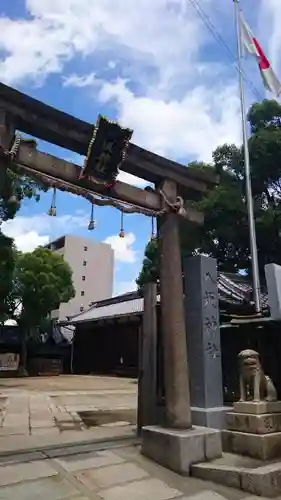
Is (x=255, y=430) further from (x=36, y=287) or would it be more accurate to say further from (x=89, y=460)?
(x=36, y=287)

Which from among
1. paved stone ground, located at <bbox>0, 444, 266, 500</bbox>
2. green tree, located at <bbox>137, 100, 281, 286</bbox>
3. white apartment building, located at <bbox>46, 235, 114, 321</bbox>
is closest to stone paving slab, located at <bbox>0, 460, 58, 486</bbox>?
paved stone ground, located at <bbox>0, 444, 266, 500</bbox>

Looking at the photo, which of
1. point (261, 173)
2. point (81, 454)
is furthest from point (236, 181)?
point (81, 454)

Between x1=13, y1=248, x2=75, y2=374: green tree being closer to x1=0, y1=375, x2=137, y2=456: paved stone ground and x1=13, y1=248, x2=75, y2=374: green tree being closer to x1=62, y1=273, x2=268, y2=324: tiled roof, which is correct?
x1=62, y1=273, x2=268, y2=324: tiled roof

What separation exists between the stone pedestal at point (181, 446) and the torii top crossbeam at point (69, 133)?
11.4 feet

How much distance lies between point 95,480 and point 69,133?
4042 mm

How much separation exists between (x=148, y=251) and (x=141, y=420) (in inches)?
721

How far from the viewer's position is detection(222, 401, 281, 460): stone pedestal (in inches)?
181

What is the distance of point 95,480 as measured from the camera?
4016mm

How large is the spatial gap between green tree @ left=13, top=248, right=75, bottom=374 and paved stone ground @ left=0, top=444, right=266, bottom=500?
1777 centimetres

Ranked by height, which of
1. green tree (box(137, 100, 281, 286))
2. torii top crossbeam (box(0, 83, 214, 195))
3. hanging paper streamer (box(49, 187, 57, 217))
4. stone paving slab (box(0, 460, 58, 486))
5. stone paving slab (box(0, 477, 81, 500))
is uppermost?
green tree (box(137, 100, 281, 286))

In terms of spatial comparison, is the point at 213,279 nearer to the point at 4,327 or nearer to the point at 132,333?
the point at 132,333

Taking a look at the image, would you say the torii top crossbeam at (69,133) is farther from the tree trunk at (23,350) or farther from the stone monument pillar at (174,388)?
the tree trunk at (23,350)

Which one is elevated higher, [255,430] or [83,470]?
[255,430]

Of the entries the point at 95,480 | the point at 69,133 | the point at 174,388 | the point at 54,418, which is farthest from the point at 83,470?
the point at 54,418
